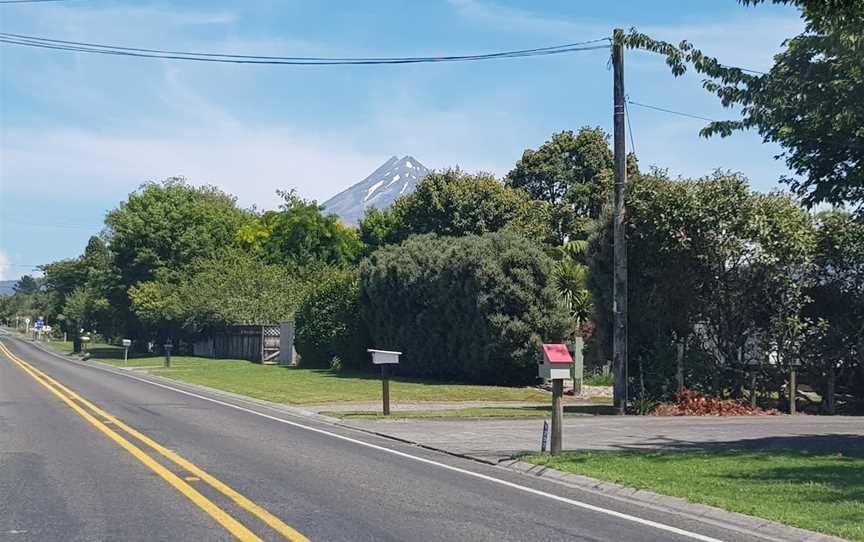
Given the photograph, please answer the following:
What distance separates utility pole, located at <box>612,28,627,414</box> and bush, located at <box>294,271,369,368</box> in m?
19.8

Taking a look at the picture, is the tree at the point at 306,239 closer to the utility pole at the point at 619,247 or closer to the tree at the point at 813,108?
the utility pole at the point at 619,247

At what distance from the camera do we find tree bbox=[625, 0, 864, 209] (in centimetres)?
1510

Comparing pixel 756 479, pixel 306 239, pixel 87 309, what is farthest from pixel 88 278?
pixel 756 479

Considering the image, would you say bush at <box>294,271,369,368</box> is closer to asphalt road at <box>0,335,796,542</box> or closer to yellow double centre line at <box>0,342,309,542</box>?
yellow double centre line at <box>0,342,309,542</box>

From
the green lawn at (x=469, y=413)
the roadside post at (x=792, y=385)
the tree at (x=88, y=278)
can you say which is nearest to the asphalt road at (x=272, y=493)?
the green lawn at (x=469, y=413)

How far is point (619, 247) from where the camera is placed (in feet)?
79.5

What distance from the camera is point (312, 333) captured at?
149 feet

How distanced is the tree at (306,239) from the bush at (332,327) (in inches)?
963

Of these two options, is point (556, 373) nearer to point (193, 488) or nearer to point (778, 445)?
point (778, 445)

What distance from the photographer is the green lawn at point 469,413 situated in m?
22.4

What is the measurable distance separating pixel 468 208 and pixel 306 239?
25.7 metres

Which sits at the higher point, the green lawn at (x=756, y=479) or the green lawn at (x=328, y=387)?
the green lawn at (x=328, y=387)

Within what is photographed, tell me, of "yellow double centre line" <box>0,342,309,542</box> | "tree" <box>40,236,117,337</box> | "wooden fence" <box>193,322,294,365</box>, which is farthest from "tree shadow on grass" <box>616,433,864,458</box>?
"tree" <box>40,236,117,337</box>

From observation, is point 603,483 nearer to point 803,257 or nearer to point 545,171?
point 803,257
